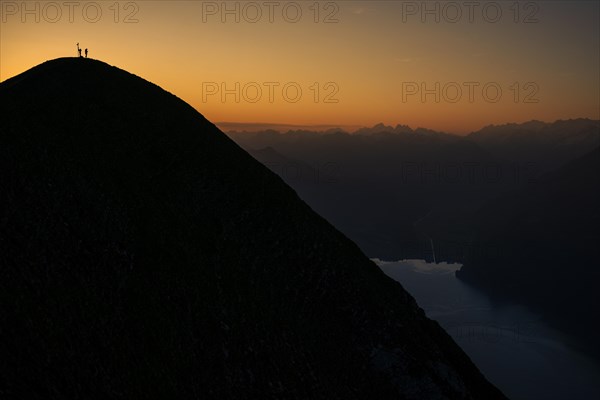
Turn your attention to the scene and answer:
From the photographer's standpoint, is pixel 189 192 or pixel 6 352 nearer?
pixel 6 352

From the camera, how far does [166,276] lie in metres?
29.4

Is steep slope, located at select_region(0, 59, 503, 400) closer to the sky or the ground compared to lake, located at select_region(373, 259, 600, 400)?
closer to the sky

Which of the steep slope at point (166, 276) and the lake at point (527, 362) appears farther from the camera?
the lake at point (527, 362)

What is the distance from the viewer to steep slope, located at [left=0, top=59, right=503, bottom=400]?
21.9 m

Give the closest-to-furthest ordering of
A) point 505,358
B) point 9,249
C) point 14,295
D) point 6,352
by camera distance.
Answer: point 6,352 < point 14,295 < point 9,249 < point 505,358

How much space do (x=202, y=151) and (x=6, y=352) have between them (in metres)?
32.6

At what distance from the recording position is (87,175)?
3203cm

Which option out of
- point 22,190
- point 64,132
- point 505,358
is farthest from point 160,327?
point 505,358

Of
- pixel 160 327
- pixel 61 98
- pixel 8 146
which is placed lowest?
pixel 160 327

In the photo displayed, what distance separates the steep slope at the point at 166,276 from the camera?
71.8 ft

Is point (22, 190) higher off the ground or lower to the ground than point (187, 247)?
higher

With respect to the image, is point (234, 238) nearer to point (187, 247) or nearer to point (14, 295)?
point (187, 247)

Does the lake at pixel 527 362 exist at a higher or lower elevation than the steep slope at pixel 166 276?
lower

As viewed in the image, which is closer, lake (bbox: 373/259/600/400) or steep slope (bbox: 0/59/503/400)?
steep slope (bbox: 0/59/503/400)
